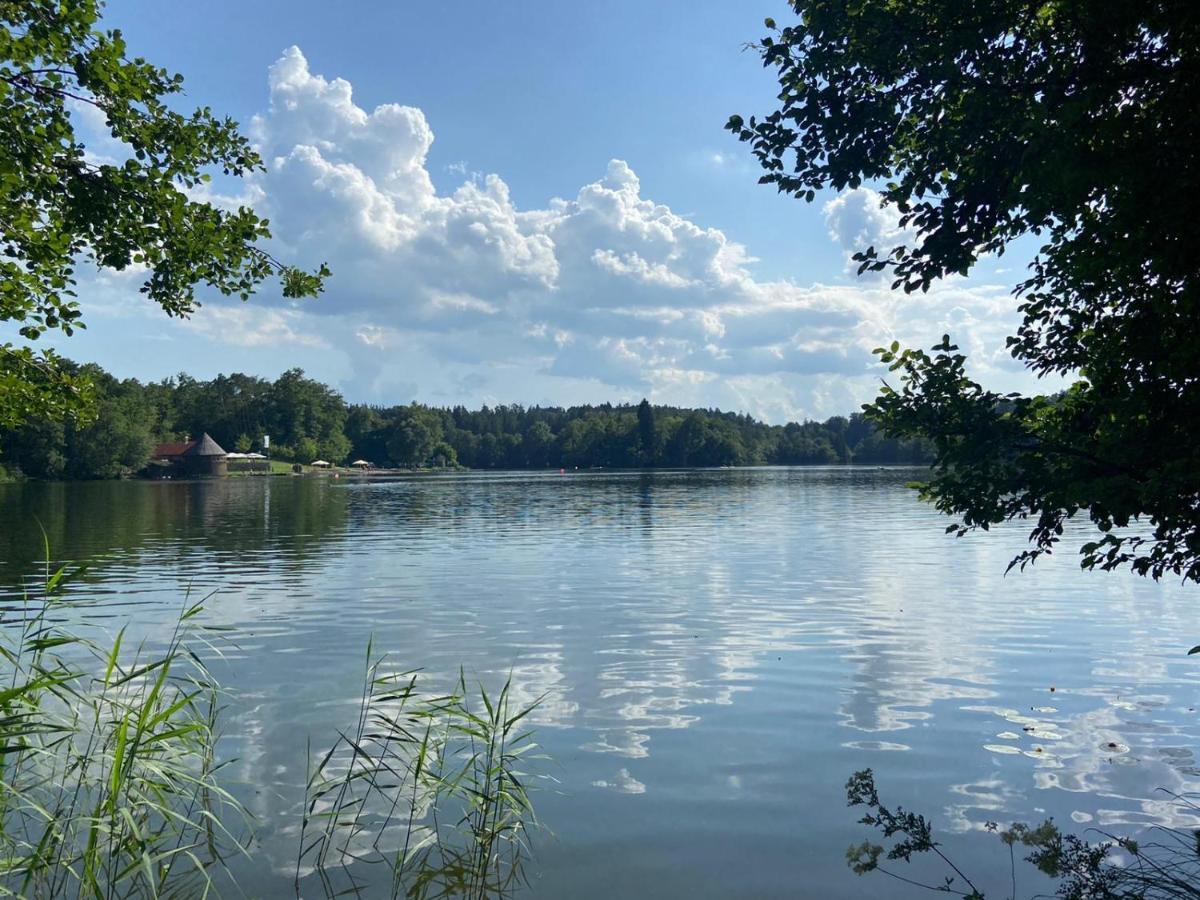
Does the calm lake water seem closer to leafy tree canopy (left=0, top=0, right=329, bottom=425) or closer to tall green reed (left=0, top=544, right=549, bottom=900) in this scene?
tall green reed (left=0, top=544, right=549, bottom=900)

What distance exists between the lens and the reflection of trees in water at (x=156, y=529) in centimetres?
3127

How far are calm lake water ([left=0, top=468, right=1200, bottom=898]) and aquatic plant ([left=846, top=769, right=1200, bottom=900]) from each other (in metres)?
0.23

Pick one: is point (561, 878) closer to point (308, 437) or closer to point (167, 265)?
point (167, 265)

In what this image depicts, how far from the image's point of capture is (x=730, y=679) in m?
14.0

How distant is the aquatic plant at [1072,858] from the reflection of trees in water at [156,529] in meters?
23.6

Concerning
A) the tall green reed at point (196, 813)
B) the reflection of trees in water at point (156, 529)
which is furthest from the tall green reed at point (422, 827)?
the reflection of trees in water at point (156, 529)

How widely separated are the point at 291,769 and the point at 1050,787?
8621mm

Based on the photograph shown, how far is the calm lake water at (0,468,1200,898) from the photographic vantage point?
8.28 metres

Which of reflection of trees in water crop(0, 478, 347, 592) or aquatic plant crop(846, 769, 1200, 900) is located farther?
reflection of trees in water crop(0, 478, 347, 592)

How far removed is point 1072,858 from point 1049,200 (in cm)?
574

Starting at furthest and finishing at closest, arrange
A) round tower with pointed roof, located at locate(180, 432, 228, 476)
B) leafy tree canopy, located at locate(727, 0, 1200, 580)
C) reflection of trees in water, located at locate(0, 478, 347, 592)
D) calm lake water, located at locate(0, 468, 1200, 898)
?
round tower with pointed roof, located at locate(180, 432, 228, 476)
reflection of trees in water, located at locate(0, 478, 347, 592)
calm lake water, located at locate(0, 468, 1200, 898)
leafy tree canopy, located at locate(727, 0, 1200, 580)

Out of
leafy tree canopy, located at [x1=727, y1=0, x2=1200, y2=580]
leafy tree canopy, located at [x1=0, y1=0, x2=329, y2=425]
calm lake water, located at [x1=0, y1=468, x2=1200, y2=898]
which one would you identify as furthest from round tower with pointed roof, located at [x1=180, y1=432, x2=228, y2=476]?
leafy tree canopy, located at [x1=727, y1=0, x2=1200, y2=580]

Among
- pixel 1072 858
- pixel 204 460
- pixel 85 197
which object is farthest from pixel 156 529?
pixel 204 460

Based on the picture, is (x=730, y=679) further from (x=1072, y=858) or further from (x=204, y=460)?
(x=204, y=460)
